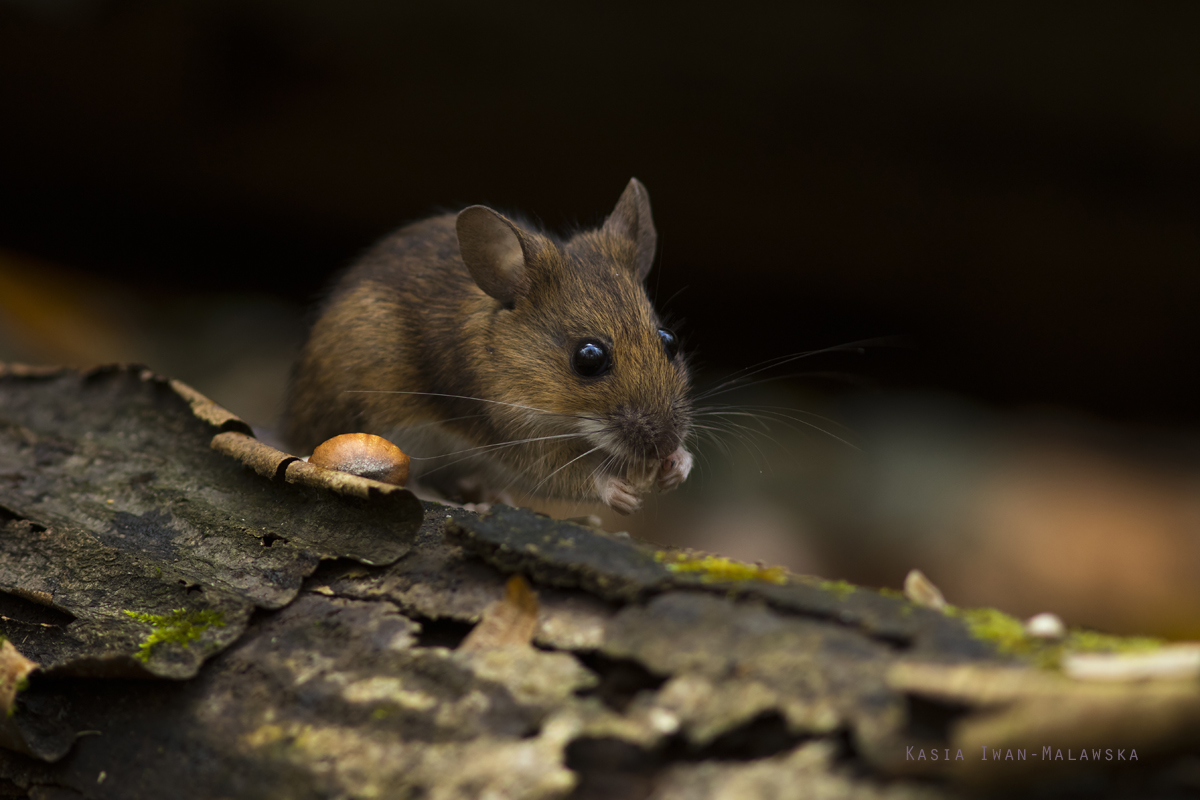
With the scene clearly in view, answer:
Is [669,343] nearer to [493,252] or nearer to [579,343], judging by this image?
[579,343]

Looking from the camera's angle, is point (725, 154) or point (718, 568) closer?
point (718, 568)

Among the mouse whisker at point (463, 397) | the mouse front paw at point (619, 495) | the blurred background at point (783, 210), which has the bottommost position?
the mouse front paw at point (619, 495)

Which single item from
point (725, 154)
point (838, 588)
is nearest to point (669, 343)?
point (838, 588)

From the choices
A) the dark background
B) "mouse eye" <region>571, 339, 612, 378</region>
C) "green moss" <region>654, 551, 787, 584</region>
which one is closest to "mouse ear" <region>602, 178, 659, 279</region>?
the dark background

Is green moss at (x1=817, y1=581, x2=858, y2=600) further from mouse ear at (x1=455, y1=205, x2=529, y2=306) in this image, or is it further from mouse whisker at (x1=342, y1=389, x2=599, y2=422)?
mouse ear at (x1=455, y1=205, x2=529, y2=306)

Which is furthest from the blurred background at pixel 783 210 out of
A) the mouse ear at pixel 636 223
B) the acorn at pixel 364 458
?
the acorn at pixel 364 458

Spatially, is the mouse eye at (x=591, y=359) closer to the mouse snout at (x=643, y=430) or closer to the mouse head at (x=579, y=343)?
the mouse head at (x=579, y=343)
